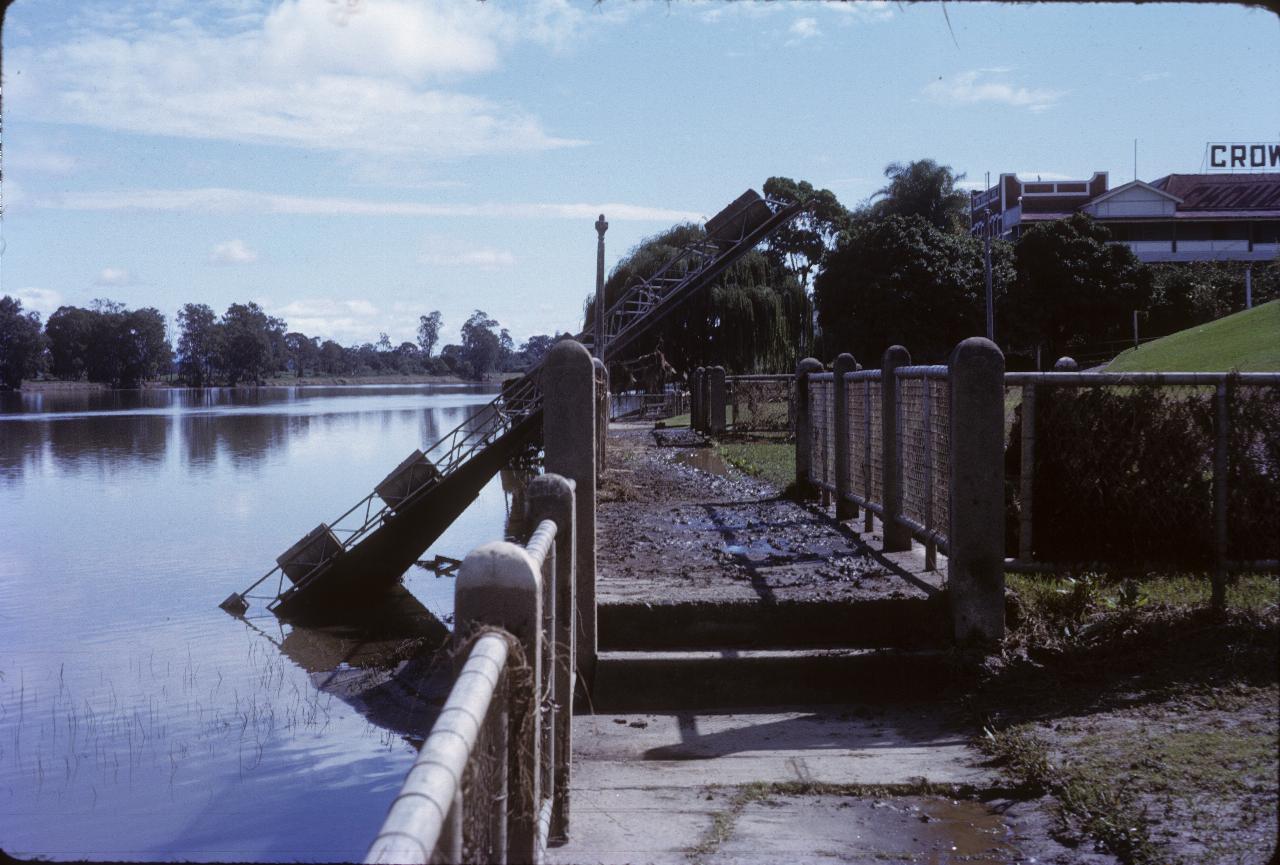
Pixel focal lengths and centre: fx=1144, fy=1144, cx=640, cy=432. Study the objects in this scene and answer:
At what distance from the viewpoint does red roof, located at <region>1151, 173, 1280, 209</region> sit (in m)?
71.2

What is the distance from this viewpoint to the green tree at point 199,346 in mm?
158625

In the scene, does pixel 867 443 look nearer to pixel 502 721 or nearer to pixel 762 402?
pixel 502 721

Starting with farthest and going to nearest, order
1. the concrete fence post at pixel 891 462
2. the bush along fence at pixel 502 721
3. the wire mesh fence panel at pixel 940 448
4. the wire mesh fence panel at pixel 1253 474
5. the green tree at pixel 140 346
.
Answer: the green tree at pixel 140 346
the concrete fence post at pixel 891 462
the wire mesh fence panel at pixel 940 448
the wire mesh fence panel at pixel 1253 474
the bush along fence at pixel 502 721

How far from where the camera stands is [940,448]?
7371 mm

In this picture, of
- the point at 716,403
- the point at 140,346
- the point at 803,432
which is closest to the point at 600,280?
the point at 716,403

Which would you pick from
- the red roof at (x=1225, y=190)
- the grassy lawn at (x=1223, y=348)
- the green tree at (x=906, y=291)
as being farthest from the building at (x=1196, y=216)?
the grassy lawn at (x=1223, y=348)

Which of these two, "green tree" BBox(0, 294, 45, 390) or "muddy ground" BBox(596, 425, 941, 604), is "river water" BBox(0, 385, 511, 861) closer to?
"muddy ground" BBox(596, 425, 941, 604)

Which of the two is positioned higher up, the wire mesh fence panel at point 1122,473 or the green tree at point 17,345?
the green tree at point 17,345

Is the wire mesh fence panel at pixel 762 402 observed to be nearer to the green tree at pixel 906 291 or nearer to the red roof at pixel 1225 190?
the green tree at pixel 906 291

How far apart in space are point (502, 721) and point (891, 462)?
20.6 feet

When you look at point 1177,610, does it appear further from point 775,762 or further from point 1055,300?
point 1055,300

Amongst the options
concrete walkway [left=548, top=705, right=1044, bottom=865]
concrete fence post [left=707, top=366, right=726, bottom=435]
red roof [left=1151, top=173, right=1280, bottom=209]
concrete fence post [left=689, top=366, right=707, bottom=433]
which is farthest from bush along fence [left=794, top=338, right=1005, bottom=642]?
red roof [left=1151, top=173, right=1280, bottom=209]

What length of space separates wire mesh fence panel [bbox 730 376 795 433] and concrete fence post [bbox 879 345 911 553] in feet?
55.4

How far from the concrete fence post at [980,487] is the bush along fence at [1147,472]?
1.04 ft
